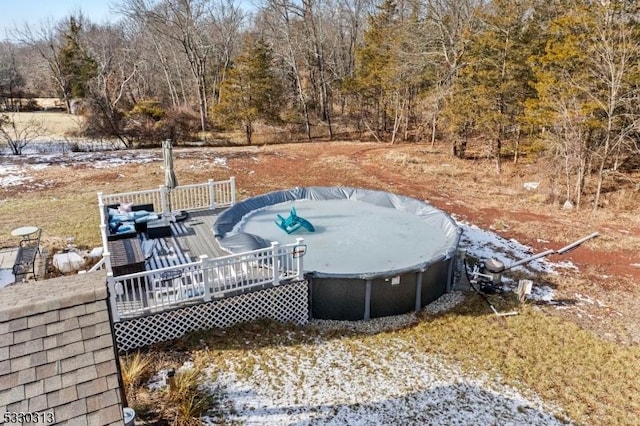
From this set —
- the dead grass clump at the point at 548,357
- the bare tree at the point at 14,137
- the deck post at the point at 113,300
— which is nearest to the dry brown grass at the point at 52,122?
the bare tree at the point at 14,137

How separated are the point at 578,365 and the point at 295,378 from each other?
431cm

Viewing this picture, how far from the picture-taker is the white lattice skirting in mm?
6246

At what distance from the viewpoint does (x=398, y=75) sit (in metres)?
22.8

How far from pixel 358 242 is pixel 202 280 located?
349 centimetres

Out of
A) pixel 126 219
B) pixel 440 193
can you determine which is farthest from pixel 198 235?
pixel 440 193

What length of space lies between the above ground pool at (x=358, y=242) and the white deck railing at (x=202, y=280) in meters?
0.56

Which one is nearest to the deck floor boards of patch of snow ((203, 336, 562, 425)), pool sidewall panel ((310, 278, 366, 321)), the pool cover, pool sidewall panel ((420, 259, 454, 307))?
the pool cover

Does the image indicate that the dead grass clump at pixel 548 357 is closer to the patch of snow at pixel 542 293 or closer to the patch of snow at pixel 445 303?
the patch of snow at pixel 445 303

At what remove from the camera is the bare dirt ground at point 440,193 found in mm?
8641

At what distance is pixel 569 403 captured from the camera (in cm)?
551

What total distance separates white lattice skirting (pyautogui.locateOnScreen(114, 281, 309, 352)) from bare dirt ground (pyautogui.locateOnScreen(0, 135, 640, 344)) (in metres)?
4.75

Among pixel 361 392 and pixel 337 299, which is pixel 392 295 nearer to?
pixel 337 299

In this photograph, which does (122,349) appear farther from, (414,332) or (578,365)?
(578,365)

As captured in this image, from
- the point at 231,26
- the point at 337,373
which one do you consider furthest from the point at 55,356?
the point at 231,26
